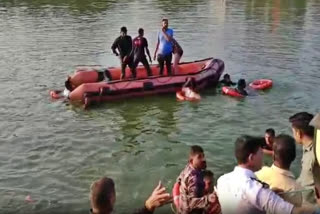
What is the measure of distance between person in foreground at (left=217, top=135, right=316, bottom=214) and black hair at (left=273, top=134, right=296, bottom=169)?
35cm

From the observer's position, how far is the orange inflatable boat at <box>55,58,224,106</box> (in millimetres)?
14297

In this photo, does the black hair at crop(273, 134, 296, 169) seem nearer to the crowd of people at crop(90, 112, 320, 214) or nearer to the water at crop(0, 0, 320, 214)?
the crowd of people at crop(90, 112, 320, 214)

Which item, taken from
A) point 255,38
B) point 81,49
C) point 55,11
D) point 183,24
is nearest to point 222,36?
point 255,38

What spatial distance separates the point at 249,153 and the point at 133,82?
10.1m

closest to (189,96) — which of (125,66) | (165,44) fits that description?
(165,44)

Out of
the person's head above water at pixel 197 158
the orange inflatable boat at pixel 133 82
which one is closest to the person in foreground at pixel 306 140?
the person's head above water at pixel 197 158

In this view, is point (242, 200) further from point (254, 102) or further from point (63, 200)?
point (254, 102)

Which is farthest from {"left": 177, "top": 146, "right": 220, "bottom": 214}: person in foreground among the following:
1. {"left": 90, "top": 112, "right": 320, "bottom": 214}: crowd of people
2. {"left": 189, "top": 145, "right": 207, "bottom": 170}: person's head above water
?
{"left": 90, "top": 112, "right": 320, "bottom": 214}: crowd of people

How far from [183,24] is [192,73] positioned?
1478 centimetres

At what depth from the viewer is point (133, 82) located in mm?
14719

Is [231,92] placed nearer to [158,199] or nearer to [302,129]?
[302,129]

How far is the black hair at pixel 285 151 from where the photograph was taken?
5.13 metres

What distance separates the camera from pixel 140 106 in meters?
14.3

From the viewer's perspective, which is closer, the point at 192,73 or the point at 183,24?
the point at 192,73
